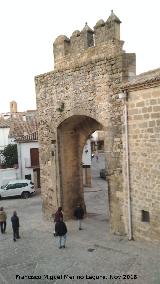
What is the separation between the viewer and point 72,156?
14.4 m

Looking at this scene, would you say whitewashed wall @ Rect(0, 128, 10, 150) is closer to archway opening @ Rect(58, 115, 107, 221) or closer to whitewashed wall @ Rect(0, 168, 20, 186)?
whitewashed wall @ Rect(0, 168, 20, 186)

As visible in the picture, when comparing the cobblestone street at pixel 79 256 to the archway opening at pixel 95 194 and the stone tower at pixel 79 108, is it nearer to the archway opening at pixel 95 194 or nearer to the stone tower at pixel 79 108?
the stone tower at pixel 79 108

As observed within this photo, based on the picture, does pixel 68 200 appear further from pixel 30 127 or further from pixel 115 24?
pixel 30 127

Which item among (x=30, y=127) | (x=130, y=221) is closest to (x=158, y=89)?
(x=130, y=221)

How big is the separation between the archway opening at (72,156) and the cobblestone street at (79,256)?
1.05 meters

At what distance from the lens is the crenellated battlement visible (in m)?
11.5

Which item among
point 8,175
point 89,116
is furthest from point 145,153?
point 8,175

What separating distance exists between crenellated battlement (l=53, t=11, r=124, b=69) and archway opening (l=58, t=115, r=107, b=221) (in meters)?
2.45

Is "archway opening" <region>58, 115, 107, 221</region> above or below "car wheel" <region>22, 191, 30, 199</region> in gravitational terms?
above

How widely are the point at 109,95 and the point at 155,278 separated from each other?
5.76m

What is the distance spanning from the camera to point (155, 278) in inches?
322

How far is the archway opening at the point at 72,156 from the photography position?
13.9 metres

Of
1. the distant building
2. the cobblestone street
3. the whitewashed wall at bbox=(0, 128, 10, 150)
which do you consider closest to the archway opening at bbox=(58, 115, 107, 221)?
the cobblestone street

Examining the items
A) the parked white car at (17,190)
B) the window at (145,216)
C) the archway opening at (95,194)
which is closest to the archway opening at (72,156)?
the archway opening at (95,194)
